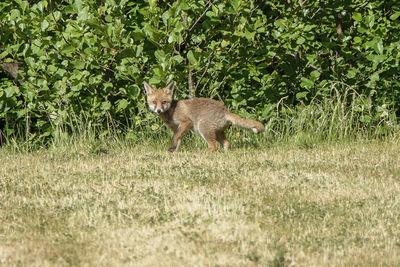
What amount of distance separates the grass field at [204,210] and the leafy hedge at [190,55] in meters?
1.53

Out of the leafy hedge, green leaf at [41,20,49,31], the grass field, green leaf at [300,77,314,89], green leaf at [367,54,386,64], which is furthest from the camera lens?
green leaf at [300,77,314,89]

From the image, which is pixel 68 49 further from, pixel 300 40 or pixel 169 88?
pixel 300 40

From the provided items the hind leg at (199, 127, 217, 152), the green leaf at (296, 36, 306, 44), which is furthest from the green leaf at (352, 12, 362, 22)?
the hind leg at (199, 127, 217, 152)

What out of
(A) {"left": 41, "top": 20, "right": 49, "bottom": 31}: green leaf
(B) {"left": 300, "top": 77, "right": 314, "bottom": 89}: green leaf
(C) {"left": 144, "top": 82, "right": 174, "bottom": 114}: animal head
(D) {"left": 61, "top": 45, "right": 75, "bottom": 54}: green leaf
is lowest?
(C) {"left": 144, "top": 82, "right": 174, "bottom": 114}: animal head

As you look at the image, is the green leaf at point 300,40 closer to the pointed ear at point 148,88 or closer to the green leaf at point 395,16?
the green leaf at point 395,16

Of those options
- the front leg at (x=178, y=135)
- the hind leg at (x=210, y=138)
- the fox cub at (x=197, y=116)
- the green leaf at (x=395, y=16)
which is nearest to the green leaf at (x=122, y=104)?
the fox cub at (x=197, y=116)

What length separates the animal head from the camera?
9133 mm

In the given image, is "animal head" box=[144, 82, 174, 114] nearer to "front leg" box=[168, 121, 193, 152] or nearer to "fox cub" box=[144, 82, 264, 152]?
"fox cub" box=[144, 82, 264, 152]

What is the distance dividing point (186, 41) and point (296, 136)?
7.52 feet

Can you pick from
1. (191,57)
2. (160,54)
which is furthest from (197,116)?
(160,54)

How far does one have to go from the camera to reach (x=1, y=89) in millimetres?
9727

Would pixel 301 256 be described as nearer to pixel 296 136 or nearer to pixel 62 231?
pixel 62 231

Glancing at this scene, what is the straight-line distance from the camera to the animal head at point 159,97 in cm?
913

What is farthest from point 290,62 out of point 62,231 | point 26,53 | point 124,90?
point 62,231
